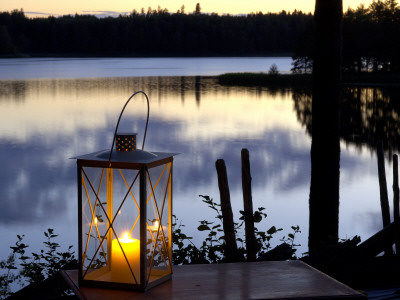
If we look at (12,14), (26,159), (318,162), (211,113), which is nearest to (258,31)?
(12,14)

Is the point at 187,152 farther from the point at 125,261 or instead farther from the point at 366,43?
the point at 366,43

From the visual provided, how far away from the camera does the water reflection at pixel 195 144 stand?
1209cm

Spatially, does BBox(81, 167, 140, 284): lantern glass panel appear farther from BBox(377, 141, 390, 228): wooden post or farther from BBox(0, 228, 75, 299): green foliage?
BBox(377, 141, 390, 228): wooden post

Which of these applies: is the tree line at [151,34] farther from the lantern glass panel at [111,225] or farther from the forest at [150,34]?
the lantern glass panel at [111,225]

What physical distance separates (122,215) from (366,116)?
28.1 meters

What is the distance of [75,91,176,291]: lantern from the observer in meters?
3.08

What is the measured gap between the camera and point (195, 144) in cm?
2147

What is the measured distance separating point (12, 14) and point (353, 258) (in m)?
134

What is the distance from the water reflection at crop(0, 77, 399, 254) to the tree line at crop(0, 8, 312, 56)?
85951mm

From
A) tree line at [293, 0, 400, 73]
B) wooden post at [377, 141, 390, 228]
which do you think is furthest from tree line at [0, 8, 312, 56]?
wooden post at [377, 141, 390, 228]

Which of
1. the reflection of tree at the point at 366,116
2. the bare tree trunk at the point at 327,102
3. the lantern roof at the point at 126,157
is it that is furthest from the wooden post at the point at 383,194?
the reflection of tree at the point at 366,116

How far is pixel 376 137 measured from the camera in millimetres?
23312

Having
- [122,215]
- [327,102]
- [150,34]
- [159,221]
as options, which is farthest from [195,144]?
[150,34]

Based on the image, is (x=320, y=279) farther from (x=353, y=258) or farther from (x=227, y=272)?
(x=353, y=258)
